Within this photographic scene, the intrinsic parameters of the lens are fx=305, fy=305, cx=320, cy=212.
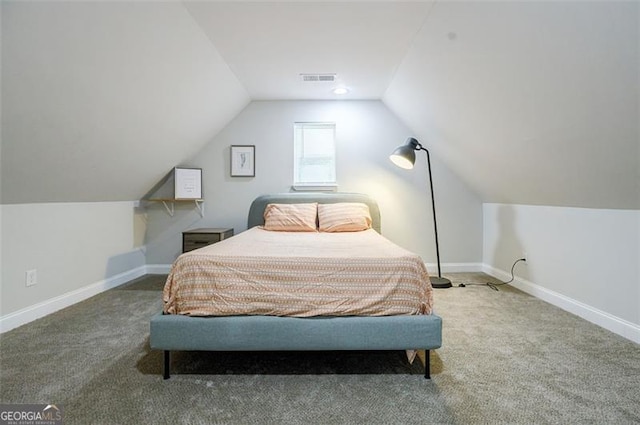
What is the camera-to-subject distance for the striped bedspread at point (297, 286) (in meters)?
1.61

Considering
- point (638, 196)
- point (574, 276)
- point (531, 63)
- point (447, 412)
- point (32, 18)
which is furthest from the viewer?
point (574, 276)

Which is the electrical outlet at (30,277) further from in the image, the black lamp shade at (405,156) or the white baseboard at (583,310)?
the white baseboard at (583,310)

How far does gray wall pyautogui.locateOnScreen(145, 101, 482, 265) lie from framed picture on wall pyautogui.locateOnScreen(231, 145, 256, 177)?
0.08 m

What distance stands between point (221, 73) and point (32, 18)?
62.0 inches

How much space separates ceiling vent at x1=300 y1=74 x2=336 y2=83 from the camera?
3117mm

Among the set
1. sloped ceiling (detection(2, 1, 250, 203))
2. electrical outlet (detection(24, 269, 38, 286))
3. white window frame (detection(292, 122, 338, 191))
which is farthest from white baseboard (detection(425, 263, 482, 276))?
electrical outlet (detection(24, 269, 38, 286))

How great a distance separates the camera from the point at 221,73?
9.60ft

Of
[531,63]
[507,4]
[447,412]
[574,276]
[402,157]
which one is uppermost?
[507,4]

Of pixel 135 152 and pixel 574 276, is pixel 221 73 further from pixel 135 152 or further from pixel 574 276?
pixel 574 276

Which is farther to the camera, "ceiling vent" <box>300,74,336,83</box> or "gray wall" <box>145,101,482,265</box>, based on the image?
"gray wall" <box>145,101,482,265</box>

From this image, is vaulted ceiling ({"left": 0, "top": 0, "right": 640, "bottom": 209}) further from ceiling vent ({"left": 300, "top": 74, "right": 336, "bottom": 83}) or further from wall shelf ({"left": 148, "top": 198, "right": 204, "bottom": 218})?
wall shelf ({"left": 148, "top": 198, "right": 204, "bottom": 218})

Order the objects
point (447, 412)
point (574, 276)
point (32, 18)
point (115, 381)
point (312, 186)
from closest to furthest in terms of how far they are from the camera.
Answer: point (447, 412)
point (32, 18)
point (115, 381)
point (574, 276)
point (312, 186)

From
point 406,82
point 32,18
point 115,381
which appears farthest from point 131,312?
point 406,82

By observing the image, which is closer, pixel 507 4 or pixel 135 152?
pixel 507 4
